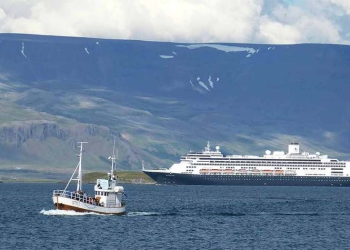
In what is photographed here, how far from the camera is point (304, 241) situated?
119688mm

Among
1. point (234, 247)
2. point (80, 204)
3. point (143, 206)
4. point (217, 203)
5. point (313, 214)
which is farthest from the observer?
point (217, 203)

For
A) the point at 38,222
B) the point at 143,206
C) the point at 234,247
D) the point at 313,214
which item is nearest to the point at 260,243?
the point at 234,247

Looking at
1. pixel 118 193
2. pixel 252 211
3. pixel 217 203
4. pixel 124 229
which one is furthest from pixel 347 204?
pixel 124 229

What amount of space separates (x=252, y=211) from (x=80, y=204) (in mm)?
33649

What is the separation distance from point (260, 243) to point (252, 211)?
50.9 m

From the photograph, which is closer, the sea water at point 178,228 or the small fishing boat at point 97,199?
the sea water at point 178,228

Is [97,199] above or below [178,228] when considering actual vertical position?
above

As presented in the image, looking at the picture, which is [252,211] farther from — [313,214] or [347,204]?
[347,204]

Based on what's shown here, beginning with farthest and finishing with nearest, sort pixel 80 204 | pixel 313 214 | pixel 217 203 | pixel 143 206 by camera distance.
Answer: pixel 217 203, pixel 143 206, pixel 313 214, pixel 80 204

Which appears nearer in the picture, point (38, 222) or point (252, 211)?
point (38, 222)

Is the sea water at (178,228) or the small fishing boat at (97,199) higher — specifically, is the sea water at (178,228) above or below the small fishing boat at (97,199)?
below

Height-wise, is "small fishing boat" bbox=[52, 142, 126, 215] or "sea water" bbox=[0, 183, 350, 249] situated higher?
"small fishing boat" bbox=[52, 142, 126, 215]

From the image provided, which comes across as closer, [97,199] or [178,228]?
[178,228]

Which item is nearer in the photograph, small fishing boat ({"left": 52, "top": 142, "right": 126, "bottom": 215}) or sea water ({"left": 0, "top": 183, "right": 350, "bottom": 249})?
sea water ({"left": 0, "top": 183, "right": 350, "bottom": 249})
